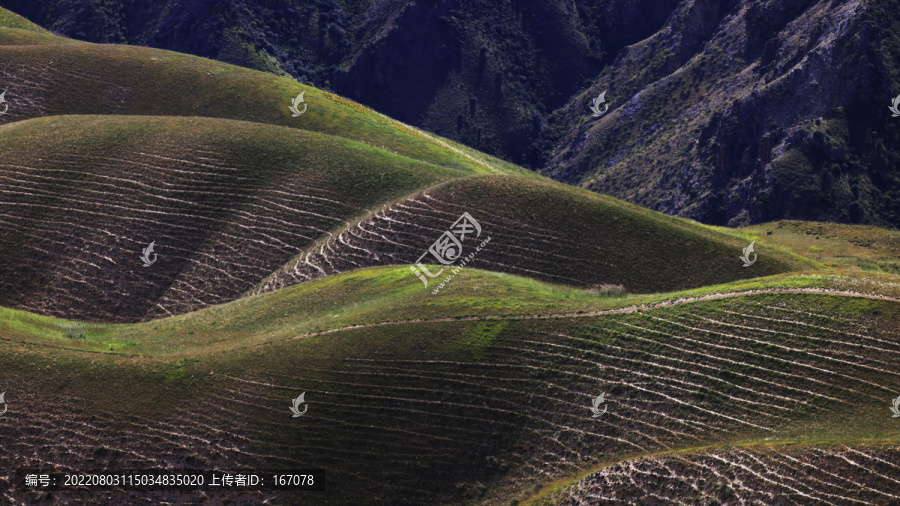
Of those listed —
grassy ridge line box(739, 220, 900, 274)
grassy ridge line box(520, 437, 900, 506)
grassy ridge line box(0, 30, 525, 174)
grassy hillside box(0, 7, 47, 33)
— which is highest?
grassy hillside box(0, 7, 47, 33)

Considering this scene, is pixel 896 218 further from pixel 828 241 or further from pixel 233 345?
pixel 233 345

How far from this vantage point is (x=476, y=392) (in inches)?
1622

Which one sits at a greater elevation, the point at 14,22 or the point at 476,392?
the point at 14,22

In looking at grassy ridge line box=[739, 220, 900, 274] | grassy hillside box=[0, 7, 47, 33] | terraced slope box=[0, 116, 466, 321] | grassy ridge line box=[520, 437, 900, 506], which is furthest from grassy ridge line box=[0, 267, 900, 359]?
grassy hillside box=[0, 7, 47, 33]

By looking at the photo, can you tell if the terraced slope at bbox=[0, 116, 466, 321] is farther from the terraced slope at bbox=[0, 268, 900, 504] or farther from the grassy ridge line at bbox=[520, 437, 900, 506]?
the grassy ridge line at bbox=[520, 437, 900, 506]

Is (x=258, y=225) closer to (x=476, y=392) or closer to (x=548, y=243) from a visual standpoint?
(x=548, y=243)

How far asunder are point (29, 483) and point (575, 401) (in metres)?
24.8

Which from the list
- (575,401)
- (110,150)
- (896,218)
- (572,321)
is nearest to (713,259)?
(572,321)

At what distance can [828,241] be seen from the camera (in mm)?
96438

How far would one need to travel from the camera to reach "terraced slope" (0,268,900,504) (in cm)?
3691

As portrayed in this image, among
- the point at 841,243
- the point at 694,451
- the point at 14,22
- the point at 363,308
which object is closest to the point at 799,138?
the point at 841,243

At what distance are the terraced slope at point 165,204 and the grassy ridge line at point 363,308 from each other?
8.60 meters

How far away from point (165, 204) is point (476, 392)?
4370 cm

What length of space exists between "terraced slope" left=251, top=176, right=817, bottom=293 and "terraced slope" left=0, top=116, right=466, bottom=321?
13.7 ft
